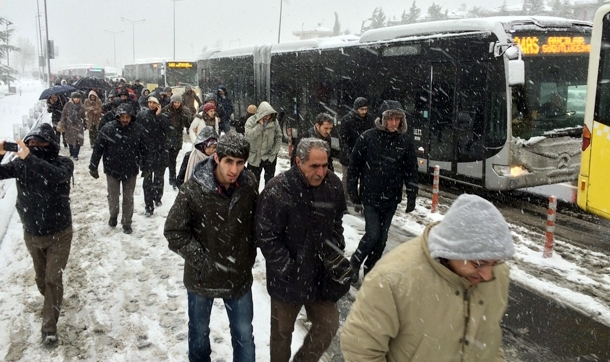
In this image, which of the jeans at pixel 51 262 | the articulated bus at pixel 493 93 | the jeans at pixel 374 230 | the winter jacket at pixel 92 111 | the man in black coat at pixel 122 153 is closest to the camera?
the jeans at pixel 51 262

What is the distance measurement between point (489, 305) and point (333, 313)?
5.62 ft

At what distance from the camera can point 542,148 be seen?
10.0m

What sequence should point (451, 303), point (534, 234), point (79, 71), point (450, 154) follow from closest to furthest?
1. point (451, 303)
2. point (534, 234)
3. point (450, 154)
4. point (79, 71)

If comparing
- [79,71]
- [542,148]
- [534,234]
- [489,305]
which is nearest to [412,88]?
[542,148]

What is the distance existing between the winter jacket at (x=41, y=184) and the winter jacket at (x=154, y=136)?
3391mm

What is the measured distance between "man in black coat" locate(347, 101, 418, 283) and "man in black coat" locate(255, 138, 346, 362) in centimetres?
190

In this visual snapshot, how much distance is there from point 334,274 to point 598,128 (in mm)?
5723

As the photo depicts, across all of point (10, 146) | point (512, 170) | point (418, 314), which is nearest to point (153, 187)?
point (10, 146)

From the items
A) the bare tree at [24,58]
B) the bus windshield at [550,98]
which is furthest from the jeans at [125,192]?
the bare tree at [24,58]

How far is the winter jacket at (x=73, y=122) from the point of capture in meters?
13.9

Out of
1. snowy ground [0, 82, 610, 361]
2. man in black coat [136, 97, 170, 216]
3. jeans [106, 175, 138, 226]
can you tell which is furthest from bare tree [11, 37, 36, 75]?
snowy ground [0, 82, 610, 361]

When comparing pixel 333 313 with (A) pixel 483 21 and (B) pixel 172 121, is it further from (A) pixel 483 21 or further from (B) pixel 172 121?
(A) pixel 483 21

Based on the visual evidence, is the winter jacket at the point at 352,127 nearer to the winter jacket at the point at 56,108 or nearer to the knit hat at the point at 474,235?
the knit hat at the point at 474,235

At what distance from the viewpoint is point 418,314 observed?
2133mm
